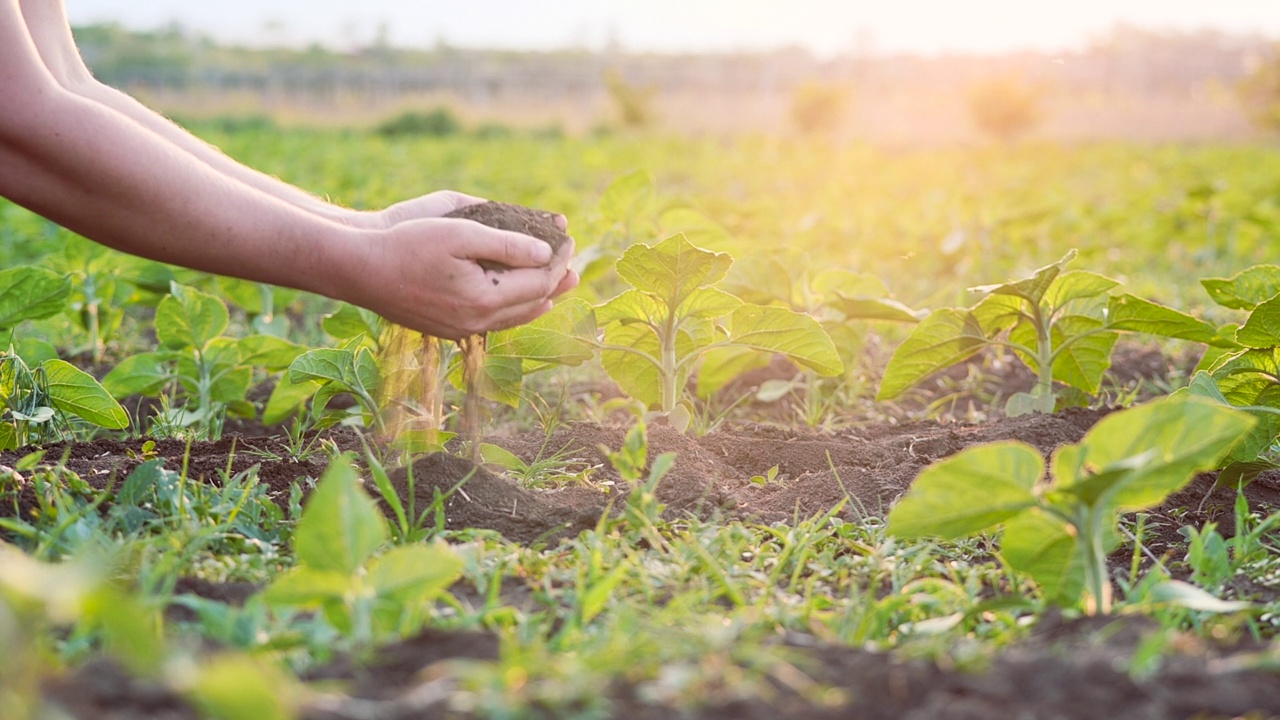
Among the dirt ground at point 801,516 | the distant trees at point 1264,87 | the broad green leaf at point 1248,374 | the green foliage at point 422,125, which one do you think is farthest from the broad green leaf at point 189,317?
the distant trees at point 1264,87

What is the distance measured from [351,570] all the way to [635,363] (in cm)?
121

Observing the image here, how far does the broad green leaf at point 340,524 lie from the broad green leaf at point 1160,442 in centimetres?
83

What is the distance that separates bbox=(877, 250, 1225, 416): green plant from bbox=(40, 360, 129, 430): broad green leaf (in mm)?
1584

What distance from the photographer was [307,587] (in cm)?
115

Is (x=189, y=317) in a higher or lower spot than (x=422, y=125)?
lower

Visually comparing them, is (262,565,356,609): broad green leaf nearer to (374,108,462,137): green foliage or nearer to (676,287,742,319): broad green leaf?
(676,287,742,319): broad green leaf

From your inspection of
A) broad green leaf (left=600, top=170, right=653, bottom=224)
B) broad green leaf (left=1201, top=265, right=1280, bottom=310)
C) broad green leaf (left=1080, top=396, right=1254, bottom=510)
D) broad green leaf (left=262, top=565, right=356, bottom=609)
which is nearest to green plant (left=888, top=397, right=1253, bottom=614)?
broad green leaf (left=1080, top=396, right=1254, bottom=510)

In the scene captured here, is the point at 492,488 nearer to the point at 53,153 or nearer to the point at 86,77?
the point at 53,153

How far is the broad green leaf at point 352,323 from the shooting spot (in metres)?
2.30

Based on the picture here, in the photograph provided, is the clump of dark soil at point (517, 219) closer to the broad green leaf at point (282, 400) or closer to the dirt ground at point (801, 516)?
the dirt ground at point (801, 516)

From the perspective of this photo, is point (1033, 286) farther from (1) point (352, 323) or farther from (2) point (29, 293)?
(2) point (29, 293)

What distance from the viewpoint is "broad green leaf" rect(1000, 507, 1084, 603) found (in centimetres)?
137

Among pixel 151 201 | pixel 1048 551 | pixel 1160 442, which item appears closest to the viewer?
pixel 1160 442

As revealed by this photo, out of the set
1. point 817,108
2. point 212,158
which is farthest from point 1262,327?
point 817,108
